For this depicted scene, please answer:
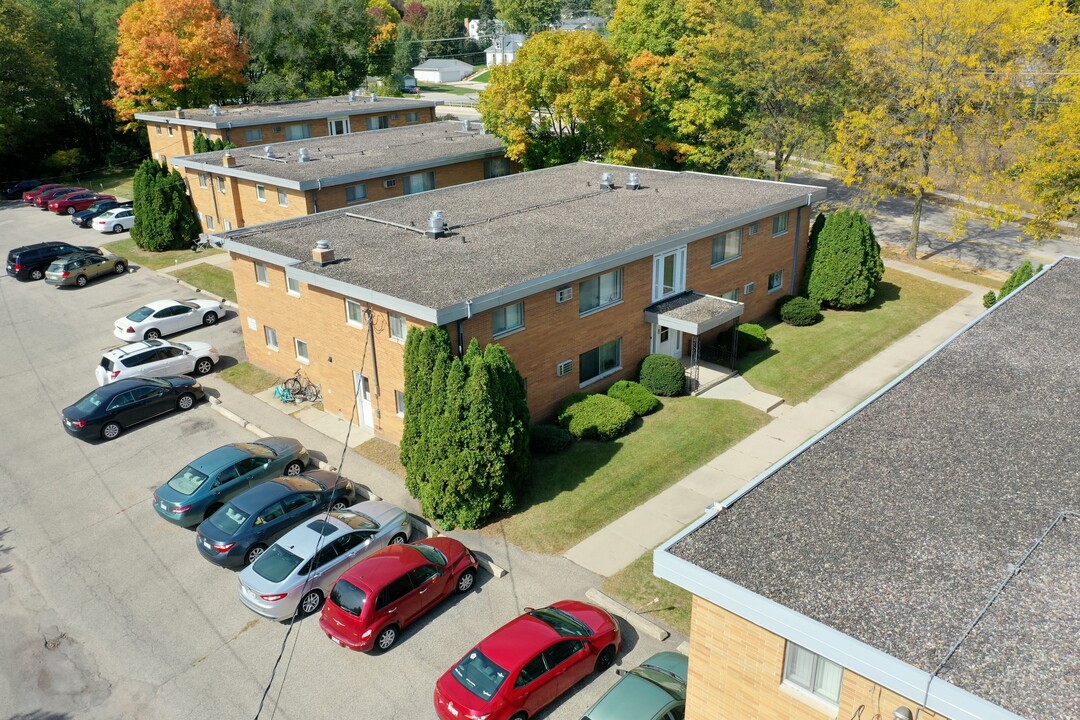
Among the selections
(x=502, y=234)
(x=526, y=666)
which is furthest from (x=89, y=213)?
(x=526, y=666)

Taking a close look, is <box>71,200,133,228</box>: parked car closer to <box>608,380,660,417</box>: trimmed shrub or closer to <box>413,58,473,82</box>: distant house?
<box>608,380,660,417</box>: trimmed shrub

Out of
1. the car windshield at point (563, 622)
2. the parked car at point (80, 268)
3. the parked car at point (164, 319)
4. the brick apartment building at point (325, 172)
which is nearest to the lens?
the car windshield at point (563, 622)

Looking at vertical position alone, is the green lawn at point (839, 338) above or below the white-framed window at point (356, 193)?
below

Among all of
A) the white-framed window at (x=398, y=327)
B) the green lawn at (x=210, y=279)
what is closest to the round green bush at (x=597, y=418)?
the white-framed window at (x=398, y=327)

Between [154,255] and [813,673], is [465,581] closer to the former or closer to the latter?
[813,673]

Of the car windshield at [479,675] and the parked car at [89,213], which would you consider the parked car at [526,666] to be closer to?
the car windshield at [479,675]

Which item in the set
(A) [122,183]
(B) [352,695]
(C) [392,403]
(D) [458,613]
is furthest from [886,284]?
(A) [122,183]

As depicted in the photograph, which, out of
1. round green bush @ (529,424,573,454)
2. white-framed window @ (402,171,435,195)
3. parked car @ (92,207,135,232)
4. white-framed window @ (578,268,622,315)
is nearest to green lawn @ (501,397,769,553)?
round green bush @ (529,424,573,454)
